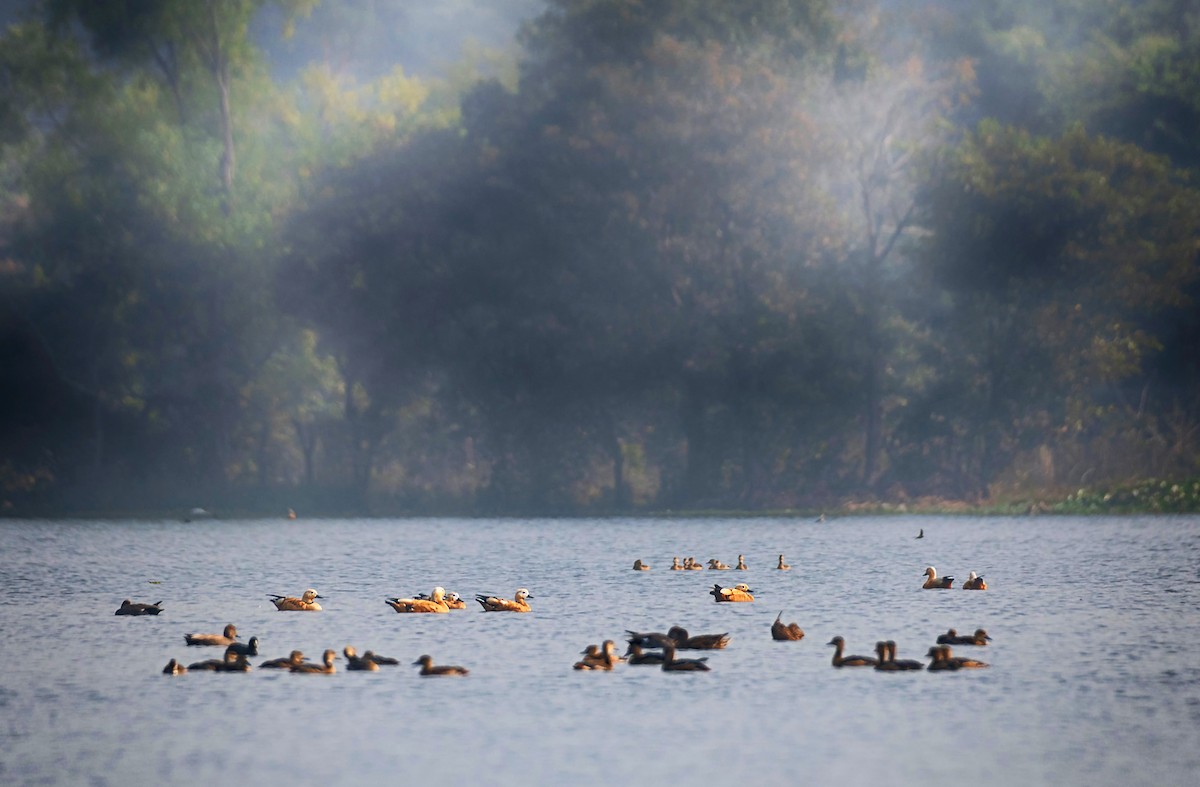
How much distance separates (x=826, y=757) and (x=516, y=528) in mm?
47825

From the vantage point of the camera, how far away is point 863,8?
8206cm

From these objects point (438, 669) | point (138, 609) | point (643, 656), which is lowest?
point (438, 669)

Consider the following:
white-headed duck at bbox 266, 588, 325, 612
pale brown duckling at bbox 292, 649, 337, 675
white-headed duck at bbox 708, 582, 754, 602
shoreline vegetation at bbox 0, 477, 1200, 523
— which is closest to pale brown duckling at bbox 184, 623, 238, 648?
pale brown duckling at bbox 292, 649, 337, 675

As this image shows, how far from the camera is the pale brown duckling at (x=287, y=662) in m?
28.5

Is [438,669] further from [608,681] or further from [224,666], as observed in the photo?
[224,666]

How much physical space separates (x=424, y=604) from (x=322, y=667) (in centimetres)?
833

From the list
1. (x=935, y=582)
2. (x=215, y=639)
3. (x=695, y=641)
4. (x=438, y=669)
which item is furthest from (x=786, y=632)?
(x=935, y=582)

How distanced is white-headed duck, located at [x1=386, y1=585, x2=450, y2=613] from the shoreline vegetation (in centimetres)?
3590

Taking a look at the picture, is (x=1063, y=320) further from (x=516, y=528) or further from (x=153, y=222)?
(x=153, y=222)

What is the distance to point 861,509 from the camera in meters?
74.9

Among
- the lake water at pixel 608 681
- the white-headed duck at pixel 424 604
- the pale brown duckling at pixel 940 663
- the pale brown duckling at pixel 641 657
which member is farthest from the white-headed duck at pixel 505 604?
the pale brown duckling at pixel 940 663

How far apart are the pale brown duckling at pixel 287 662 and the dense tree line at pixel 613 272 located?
4597 cm

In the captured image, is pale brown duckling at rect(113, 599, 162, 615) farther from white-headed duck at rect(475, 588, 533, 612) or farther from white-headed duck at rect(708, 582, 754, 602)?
white-headed duck at rect(708, 582, 754, 602)

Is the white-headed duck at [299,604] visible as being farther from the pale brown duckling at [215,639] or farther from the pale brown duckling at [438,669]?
the pale brown duckling at [438,669]
